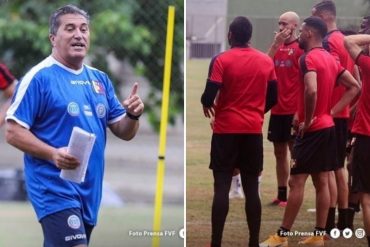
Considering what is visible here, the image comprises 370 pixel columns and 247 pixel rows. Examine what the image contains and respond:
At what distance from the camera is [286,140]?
239 inches

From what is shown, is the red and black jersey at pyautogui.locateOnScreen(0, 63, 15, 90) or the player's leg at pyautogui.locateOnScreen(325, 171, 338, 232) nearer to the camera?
the red and black jersey at pyautogui.locateOnScreen(0, 63, 15, 90)

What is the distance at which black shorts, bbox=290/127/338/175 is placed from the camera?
19.3ft

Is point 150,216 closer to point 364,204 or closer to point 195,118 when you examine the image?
point 195,118

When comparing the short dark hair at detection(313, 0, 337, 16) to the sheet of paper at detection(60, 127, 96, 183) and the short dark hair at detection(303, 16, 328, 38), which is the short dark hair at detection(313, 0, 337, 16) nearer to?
the short dark hair at detection(303, 16, 328, 38)

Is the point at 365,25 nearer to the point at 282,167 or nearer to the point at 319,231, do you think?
the point at 282,167

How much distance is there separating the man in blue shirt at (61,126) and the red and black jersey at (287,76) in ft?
5.06

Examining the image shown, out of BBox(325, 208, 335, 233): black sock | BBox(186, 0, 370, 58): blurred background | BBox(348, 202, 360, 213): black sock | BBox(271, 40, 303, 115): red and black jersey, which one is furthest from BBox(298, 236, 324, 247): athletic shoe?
BBox(186, 0, 370, 58): blurred background

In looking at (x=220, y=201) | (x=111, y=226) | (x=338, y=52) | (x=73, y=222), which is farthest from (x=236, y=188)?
(x=73, y=222)

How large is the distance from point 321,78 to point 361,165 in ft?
1.94

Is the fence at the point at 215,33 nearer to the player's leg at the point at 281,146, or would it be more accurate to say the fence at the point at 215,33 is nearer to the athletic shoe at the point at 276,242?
the player's leg at the point at 281,146

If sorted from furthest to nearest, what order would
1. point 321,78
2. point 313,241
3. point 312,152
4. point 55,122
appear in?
point 313,241 → point 312,152 → point 321,78 → point 55,122

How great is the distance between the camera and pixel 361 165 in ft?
18.8

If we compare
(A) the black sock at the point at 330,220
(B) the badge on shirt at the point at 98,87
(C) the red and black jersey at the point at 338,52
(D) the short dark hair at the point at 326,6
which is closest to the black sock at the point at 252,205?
(A) the black sock at the point at 330,220

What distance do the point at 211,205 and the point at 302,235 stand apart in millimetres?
635
